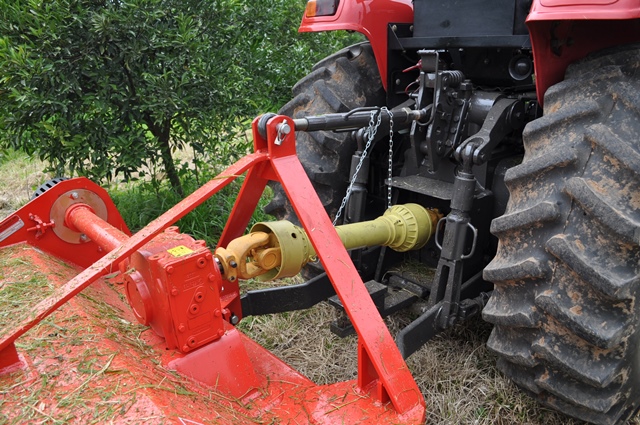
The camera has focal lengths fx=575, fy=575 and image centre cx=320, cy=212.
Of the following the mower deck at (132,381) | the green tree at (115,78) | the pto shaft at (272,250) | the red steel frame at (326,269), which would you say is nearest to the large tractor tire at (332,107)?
the pto shaft at (272,250)

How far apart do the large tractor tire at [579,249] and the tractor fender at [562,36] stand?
0.21ft

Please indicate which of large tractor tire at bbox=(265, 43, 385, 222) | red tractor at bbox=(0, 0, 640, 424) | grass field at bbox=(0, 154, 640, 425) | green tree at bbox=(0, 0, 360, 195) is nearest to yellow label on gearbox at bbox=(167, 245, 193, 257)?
red tractor at bbox=(0, 0, 640, 424)

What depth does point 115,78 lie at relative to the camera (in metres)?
3.60

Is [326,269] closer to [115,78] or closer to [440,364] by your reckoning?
[440,364]

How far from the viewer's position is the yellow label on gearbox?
5.85 ft

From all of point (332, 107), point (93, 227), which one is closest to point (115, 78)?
point (93, 227)

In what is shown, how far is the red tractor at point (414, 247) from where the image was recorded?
1631 mm

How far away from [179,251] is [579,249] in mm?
1192

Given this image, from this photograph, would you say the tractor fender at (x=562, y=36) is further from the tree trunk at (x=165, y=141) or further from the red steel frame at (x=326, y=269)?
the tree trunk at (x=165, y=141)

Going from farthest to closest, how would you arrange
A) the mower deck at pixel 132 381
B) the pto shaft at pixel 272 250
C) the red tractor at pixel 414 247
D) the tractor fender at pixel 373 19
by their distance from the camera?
the tractor fender at pixel 373 19, the pto shaft at pixel 272 250, the red tractor at pixel 414 247, the mower deck at pixel 132 381

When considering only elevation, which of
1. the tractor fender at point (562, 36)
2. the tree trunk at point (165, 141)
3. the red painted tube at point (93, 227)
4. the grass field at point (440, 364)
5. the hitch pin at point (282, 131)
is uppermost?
the tractor fender at point (562, 36)

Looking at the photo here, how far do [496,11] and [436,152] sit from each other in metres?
0.58

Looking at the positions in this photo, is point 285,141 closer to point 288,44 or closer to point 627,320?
point 627,320

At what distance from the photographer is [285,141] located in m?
1.92
